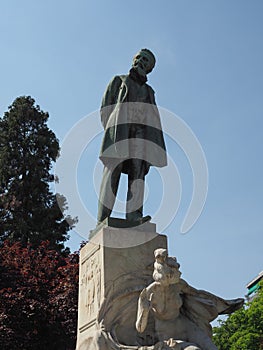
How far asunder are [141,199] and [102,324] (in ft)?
6.29

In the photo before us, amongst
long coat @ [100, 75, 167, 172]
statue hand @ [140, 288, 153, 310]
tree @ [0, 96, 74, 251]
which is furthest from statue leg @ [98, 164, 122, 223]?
tree @ [0, 96, 74, 251]

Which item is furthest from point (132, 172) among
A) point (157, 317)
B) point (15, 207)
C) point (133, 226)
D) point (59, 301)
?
point (15, 207)

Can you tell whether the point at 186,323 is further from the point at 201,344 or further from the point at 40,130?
the point at 40,130

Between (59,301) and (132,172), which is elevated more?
(59,301)

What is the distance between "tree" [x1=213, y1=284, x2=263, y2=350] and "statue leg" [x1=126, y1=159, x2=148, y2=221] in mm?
17033

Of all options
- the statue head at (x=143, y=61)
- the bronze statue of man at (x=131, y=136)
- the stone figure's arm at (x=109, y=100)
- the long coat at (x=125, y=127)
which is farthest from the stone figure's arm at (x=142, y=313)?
the statue head at (x=143, y=61)

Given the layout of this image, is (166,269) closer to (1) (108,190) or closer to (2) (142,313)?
→ (2) (142,313)

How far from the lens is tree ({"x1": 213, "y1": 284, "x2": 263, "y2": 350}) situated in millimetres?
22188

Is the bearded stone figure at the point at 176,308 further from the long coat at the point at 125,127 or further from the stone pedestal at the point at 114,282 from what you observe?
the long coat at the point at 125,127

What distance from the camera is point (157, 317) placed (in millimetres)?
5938

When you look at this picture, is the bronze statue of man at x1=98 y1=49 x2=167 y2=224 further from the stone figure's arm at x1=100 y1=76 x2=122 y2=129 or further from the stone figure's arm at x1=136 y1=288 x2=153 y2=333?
the stone figure's arm at x1=136 y1=288 x2=153 y2=333

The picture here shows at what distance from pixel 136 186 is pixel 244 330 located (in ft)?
59.6

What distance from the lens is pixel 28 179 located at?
926 inches

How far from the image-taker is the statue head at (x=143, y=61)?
7523 millimetres
